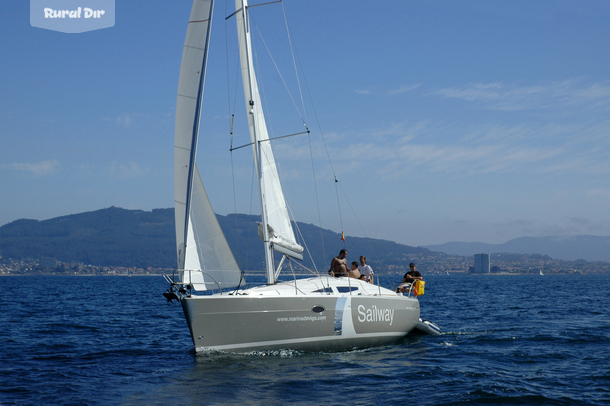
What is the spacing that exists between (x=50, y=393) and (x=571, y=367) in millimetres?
9795

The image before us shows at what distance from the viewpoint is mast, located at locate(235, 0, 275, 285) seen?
1263 centimetres

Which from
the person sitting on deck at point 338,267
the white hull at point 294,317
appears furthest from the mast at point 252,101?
the person sitting on deck at point 338,267

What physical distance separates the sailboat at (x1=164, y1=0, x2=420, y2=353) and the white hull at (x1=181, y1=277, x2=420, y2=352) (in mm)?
21

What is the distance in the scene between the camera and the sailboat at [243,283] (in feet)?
36.4

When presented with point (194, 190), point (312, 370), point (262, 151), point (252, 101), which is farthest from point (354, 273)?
point (252, 101)

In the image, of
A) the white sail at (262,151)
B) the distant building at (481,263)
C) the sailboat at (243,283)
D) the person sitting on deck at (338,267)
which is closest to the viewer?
the sailboat at (243,283)

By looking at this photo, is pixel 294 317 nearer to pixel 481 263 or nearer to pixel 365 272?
pixel 365 272

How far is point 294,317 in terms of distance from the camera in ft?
37.7

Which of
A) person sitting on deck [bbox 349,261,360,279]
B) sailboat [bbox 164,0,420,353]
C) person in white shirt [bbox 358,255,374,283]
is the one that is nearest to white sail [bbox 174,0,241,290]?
sailboat [bbox 164,0,420,353]

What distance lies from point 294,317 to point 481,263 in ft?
594

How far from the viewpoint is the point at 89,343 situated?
14305mm

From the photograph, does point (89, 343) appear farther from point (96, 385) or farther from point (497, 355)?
point (497, 355)

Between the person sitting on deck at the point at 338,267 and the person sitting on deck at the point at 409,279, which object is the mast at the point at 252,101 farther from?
the person sitting on deck at the point at 409,279

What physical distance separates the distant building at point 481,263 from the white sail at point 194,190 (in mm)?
178719
